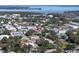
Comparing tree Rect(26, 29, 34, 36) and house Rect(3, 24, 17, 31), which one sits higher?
house Rect(3, 24, 17, 31)

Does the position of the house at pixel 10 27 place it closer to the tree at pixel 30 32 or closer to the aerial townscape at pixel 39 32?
the aerial townscape at pixel 39 32

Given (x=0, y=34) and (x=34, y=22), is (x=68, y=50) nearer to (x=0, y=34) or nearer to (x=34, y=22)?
(x=34, y=22)

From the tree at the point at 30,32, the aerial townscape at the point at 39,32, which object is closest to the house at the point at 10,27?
the aerial townscape at the point at 39,32

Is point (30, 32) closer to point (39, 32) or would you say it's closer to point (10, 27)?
point (39, 32)

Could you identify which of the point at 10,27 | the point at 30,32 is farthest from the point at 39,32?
the point at 10,27

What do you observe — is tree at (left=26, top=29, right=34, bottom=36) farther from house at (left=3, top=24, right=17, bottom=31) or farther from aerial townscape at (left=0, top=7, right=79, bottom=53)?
house at (left=3, top=24, right=17, bottom=31)

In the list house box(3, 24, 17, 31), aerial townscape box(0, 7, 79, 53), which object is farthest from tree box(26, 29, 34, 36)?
house box(3, 24, 17, 31)
